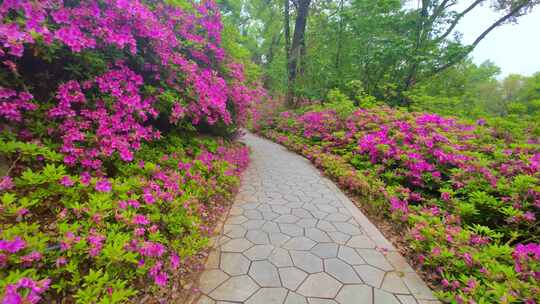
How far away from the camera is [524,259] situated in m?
1.88

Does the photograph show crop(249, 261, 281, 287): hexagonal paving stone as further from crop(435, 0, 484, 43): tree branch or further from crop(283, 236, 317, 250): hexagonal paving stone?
crop(435, 0, 484, 43): tree branch

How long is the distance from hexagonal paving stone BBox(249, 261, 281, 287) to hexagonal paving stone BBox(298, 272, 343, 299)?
0.23 metres

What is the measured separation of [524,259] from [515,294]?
466mm

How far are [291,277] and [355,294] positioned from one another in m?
0.54

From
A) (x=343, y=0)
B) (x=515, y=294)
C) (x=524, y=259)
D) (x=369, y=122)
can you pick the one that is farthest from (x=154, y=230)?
(x=343, y=0)

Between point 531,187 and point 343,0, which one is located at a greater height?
point 343,0

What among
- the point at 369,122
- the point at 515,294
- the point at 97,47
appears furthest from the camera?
the point at 369,122

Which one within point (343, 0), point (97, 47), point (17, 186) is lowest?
point (17, 186)

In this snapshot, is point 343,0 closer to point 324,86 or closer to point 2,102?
point 324,86

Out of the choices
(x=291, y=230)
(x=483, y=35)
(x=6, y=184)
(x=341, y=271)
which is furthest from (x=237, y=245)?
(x=483, y=35)

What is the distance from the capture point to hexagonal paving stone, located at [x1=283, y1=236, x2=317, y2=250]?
243cm

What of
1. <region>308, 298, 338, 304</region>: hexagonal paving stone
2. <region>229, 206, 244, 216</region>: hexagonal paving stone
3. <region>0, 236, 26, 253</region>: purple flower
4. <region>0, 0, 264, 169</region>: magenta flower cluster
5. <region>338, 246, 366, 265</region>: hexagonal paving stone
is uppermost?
<region>0, 0, 264, 169</region>: magenta flower cluster

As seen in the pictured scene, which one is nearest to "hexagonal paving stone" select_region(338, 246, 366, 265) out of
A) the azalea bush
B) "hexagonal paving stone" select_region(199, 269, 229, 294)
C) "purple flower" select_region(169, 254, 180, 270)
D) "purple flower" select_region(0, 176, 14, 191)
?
the azalea bush

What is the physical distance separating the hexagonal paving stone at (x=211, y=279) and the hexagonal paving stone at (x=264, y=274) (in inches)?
9.8
